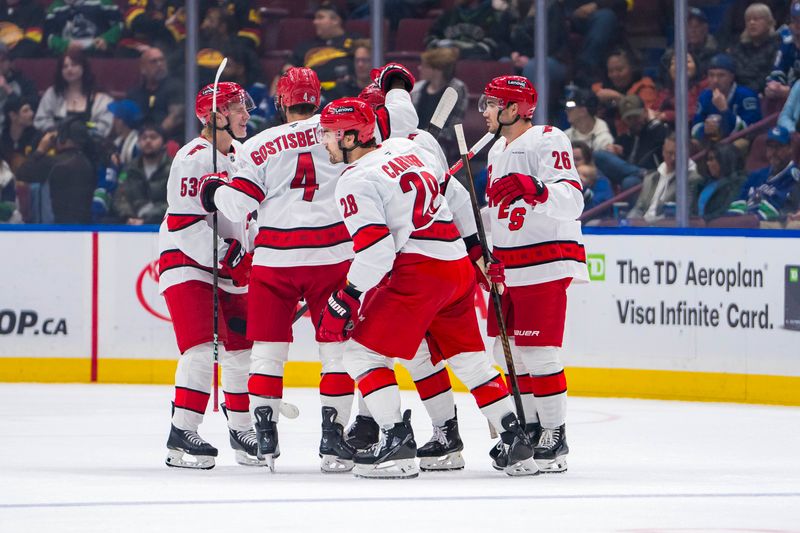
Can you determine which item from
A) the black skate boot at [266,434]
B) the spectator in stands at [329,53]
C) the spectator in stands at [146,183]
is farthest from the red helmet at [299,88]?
the spectator in stands at [146,183]

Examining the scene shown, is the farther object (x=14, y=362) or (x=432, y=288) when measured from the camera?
(x=14, y=362)

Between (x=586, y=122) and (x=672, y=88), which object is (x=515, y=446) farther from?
(x=586, y=122)

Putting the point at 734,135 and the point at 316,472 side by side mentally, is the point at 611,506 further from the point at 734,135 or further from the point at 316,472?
the point at 734,135

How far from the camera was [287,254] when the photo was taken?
5.11m

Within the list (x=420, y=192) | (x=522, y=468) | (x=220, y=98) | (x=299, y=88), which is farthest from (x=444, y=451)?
(x=220, y=98)

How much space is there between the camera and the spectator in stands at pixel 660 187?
825 cm

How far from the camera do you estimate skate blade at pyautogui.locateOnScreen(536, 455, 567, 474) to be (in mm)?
5074

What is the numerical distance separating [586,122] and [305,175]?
12.5ft

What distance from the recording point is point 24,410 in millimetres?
7227

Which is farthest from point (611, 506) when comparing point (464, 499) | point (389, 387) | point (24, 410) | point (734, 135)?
point (734, 135)

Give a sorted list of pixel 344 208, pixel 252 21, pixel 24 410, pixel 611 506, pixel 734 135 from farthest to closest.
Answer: pixel 252 21, pixel 734 135, pixel 24 410, pixel 344 208, pixel 611 506

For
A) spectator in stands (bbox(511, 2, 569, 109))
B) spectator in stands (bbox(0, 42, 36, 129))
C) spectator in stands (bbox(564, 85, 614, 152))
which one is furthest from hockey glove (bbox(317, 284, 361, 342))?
spectator in stands (bbox(0, 42, 36, 129))

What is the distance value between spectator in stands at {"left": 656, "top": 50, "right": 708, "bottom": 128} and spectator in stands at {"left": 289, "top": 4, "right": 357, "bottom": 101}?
1.84 metres

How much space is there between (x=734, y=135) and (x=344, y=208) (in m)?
4.00
